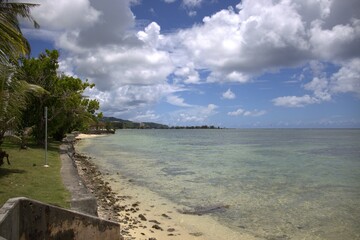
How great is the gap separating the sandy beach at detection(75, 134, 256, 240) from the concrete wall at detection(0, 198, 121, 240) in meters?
1.80

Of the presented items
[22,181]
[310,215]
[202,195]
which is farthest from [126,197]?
[310,215]

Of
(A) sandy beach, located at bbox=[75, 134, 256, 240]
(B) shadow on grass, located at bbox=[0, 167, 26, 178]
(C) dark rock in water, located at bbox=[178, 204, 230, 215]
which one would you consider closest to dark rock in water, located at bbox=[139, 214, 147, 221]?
(A) sandy beach, located at bbox=[75, 134, 256, 240]

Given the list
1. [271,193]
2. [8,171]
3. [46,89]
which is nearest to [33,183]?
[8,171]

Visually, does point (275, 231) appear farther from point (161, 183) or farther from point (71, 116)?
point (71, 116)

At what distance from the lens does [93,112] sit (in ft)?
122

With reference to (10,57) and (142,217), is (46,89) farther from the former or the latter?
(142,217)

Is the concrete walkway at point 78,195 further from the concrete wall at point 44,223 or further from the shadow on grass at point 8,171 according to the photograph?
the shadow on grass at point 8,171

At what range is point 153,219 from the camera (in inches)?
402

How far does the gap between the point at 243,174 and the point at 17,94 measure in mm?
13819

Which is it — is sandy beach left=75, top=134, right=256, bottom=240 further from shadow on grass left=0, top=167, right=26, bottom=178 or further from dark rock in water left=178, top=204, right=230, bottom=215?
shadow on grass left=0, top=167, right=26, bottom=178

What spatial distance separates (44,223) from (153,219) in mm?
5038

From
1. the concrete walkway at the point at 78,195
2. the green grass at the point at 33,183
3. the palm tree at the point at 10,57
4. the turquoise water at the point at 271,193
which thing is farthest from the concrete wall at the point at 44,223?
the turquoise water at the point at 271,193

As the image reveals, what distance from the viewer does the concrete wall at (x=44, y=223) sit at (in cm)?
472

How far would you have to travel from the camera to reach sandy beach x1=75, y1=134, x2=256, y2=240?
8812 millimetres
